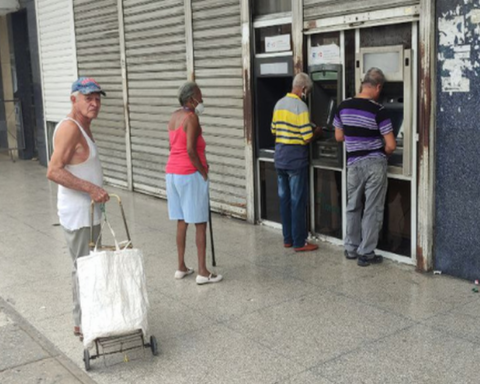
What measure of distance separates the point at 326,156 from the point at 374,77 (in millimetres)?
1204

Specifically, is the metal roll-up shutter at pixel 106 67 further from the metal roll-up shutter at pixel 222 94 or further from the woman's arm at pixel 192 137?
the woman's arm at pixel 192 137

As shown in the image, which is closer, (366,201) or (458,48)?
(458,48)

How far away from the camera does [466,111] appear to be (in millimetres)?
5430

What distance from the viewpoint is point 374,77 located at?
5875mm

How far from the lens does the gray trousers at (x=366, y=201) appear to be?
237 inches

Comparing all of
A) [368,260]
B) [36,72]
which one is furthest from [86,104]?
[36,72]

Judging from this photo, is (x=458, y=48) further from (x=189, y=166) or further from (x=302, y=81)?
(x=189, y=166)

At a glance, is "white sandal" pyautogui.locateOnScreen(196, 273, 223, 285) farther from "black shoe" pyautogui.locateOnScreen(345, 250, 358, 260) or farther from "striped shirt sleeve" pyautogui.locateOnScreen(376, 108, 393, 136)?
"striped shirt sleeve" pyautogui.locateOnScreen(376, 108, 393, 136)

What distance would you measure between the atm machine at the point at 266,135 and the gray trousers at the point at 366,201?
1547 millimetres

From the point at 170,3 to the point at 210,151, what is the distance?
2.14m

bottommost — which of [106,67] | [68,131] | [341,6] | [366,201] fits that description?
[366,201]

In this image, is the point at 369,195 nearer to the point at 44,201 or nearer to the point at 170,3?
the point at 170,3

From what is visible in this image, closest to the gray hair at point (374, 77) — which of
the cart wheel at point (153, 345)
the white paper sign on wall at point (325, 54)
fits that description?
the white paper sign on wall at point (325, 54)

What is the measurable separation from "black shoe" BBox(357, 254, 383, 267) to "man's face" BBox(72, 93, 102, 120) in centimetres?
295
